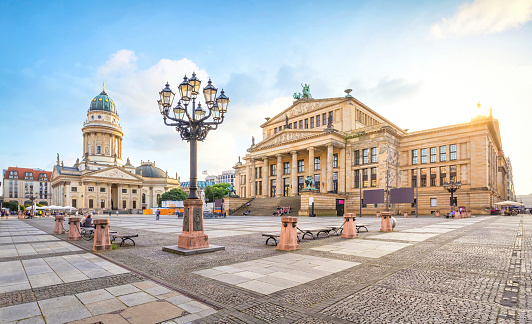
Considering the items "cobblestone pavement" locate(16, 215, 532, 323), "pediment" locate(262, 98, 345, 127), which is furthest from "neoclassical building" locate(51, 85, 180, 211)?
"cobblestone pavement" locate(16, 215, 532, 323)

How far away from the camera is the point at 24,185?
447 ft

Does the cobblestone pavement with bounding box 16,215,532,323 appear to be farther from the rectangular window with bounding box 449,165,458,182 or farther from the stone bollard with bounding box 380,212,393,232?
the rectangular window with bounding box 449,165,458,182

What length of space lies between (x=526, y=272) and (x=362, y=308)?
5.40m

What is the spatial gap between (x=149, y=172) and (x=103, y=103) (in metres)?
29.6

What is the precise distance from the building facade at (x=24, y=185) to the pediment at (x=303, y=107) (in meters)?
117

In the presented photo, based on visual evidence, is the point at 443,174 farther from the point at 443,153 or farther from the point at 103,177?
the point at 103,177

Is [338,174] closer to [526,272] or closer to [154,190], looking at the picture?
[526,272]

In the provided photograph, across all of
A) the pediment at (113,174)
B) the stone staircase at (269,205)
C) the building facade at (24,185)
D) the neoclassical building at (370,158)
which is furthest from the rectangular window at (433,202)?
the building facade at (24,185)

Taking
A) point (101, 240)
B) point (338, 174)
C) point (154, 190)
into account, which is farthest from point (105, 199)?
point (101, 240)

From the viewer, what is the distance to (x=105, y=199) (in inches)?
3649

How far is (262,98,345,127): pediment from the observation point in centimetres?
5772

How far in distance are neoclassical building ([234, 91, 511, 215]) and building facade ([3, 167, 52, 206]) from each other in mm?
122354

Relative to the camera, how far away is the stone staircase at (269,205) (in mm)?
48375

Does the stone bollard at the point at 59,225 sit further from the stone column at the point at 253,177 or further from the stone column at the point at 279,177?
the stone column at the point at 253,177
